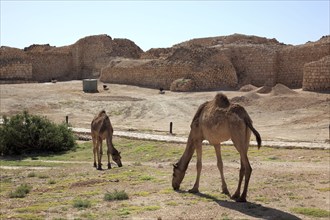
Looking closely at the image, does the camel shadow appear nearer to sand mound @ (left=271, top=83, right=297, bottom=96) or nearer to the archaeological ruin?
sand mound @ (left=271, top=83, right=297, bottom=96)

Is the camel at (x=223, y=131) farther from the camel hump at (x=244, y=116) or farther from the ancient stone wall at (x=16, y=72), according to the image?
the ancient stone wall at (x=16, y=72)

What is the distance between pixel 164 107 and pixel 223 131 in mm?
26787

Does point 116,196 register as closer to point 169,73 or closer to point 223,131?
point 223,131

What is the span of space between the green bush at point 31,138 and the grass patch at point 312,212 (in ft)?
57.4

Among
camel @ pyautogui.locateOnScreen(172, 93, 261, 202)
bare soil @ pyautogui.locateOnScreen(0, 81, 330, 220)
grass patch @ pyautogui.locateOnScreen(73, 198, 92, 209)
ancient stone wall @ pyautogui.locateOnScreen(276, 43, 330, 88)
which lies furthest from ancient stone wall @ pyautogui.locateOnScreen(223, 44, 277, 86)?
grass patch @ pyautogui.locateOnScreen(73, 198, 92, 209)

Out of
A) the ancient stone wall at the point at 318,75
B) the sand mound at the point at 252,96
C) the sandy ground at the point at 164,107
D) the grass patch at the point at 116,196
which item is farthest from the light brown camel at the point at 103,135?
the ancient stone wall at the point at 318,75

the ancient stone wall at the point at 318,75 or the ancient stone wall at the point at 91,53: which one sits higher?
the ancient stone wall at the point at 91,53

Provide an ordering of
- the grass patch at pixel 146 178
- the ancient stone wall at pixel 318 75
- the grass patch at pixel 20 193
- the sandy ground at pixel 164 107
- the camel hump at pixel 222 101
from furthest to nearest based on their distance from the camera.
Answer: the ancient stone wall at pixel 318 75 → the sandy ground at pixel 164 107 → the grass patch at pixel 146 178 → the grass patch at pixel 20 193 → the camel hump at pixel 222 101

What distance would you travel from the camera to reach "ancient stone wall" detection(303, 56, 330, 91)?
3553cm

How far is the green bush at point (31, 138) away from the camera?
25.6 m

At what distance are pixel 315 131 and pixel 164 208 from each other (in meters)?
18.0

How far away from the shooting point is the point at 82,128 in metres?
31.3

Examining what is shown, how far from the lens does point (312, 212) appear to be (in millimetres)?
9930

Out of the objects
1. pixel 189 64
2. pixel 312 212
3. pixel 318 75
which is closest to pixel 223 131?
pixel 312 212
